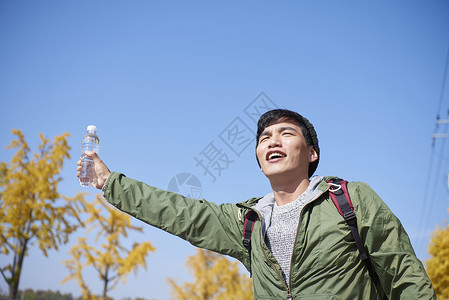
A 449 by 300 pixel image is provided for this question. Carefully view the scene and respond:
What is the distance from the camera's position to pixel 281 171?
2.61m

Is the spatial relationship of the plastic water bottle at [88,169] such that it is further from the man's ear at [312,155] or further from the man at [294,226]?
the man's ear at [312,155]

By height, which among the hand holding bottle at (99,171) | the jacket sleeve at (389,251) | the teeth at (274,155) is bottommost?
the jacket sleeve at (389,251)

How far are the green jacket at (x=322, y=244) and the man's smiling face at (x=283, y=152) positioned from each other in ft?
0.71

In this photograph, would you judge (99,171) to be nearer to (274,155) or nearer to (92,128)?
(92,128)

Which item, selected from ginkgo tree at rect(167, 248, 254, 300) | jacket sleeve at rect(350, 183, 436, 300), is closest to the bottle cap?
jacket sleeve at rect(350, 183, 436, 300)

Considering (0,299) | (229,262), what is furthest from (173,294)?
(0,299)

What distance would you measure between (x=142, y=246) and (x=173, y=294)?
17.3 ft

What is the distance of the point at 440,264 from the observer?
17641 millimetres

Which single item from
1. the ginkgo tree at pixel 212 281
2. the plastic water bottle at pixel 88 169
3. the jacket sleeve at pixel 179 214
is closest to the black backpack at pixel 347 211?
the jacket sleeve at pixel 179 214

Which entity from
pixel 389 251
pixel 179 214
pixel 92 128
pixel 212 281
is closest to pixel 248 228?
pixel 179 214

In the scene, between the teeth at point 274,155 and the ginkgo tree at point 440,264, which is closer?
the teeth at point 274,155

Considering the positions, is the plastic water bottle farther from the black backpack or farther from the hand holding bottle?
the black backpack

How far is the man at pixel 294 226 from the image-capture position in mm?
2197

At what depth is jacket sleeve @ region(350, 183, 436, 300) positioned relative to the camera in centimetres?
208
